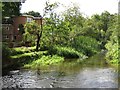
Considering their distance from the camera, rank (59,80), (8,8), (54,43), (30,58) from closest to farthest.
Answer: (59,80), (30,58), (8,8), (54,43)

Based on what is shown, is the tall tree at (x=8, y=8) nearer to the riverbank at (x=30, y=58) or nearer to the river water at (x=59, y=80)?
the riverbank at (x=30, y=58)

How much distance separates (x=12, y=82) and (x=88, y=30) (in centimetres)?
4815

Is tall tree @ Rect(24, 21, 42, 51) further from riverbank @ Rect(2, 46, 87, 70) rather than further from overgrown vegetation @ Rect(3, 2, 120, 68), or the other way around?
riverbank @ Rect(2, 46, 87, 70)

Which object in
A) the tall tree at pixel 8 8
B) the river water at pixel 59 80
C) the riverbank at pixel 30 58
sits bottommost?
the river water at pixel 59 80

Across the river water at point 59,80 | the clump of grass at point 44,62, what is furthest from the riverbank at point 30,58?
the river water at point 59,80

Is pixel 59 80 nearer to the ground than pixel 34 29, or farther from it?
nearer to the ground

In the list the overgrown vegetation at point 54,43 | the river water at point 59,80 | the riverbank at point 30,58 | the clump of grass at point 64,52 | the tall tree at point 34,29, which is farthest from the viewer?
the tall tree at point 34,29

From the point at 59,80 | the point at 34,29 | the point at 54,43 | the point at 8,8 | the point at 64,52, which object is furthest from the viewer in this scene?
the point at 54,43

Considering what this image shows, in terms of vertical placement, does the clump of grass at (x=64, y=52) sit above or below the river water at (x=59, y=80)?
above

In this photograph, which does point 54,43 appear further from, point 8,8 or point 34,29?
point 8,8

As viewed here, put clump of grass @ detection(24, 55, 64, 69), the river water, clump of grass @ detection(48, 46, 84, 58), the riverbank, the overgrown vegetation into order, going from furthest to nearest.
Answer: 1. clump of grass @ detection(48, 46, 84, 58)
2. the overgrown vegetation
3. clump of grass @ detection(24, 55, 64, 69)
4. the riverbank
5. the river water

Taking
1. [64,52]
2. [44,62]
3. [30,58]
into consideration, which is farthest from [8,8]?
[64,52]

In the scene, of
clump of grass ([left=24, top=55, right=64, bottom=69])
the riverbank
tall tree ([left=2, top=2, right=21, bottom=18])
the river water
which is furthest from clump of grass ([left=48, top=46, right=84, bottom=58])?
the river water

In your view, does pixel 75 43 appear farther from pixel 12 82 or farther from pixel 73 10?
pixel 12 82
